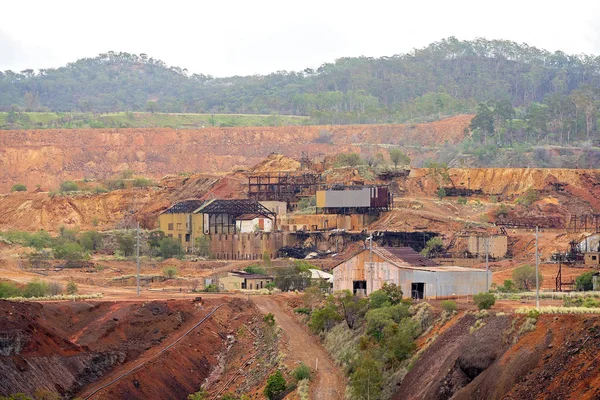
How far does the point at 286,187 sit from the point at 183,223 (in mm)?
14098

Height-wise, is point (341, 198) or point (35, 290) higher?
point (341, 198)

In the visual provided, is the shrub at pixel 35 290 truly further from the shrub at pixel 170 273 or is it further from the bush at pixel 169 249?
the bush at pixel 169 249

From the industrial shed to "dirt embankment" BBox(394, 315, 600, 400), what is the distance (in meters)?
15.1

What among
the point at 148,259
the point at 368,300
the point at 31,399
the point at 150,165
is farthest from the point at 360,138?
the point at 31,399

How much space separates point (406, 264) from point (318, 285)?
878 cm

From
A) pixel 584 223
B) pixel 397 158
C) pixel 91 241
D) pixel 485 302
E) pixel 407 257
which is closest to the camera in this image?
pixel 485 302

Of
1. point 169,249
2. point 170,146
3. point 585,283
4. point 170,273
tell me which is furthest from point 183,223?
point 170,146

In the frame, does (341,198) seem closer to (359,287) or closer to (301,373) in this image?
(359,287)

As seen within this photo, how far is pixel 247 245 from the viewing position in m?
105

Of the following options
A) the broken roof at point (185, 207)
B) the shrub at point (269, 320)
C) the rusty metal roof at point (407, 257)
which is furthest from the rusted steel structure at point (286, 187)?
the shrub at point (269, 320)

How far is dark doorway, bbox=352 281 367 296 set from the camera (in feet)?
227

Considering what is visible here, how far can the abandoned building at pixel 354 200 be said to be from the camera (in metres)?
110

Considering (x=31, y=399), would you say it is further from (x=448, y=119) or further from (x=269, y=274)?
(x=448, y=119)

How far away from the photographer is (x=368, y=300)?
2402 inches
